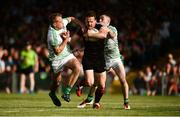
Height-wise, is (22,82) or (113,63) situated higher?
(113,63)

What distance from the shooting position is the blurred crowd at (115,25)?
115 ft

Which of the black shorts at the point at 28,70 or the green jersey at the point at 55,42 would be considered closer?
the green jersey at the point at 55,42

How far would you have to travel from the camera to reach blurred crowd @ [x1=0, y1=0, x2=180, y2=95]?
35.1 m

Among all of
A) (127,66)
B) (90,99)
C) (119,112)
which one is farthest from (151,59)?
(119,112)

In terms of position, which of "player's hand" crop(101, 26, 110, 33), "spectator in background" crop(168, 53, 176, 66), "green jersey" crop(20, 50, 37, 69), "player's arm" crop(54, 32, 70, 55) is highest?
"player's hand" crop(101, 26, 110, 33)

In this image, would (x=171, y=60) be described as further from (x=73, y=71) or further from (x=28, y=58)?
(x=73, y=71)

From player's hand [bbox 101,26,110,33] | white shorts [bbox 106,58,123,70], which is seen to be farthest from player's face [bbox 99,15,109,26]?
white shorts [bbox 106,58,123,70]

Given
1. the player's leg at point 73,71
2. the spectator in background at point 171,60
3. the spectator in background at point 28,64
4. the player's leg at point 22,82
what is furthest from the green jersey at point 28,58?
the player's leg at point 73,71

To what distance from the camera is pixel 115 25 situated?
36906 mm

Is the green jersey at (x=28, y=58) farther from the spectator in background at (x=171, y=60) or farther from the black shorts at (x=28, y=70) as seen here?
the spectator in background at (x=171, y=60)

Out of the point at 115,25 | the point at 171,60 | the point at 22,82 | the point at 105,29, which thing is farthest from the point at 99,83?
the point at 115,25

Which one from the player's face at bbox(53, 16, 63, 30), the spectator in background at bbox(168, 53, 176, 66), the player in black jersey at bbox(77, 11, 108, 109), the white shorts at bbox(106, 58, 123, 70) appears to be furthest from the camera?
the spectator in background at bbox(168, 53, 176, 66)

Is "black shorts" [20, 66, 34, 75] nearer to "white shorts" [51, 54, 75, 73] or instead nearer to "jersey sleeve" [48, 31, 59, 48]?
"white shorts" [51, 54, 75, 73]

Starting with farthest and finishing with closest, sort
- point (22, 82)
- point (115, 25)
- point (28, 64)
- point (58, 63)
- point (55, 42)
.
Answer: point (115, 25), point (22, 82), point (28, 64), point (58, 63), point (55, 42)
